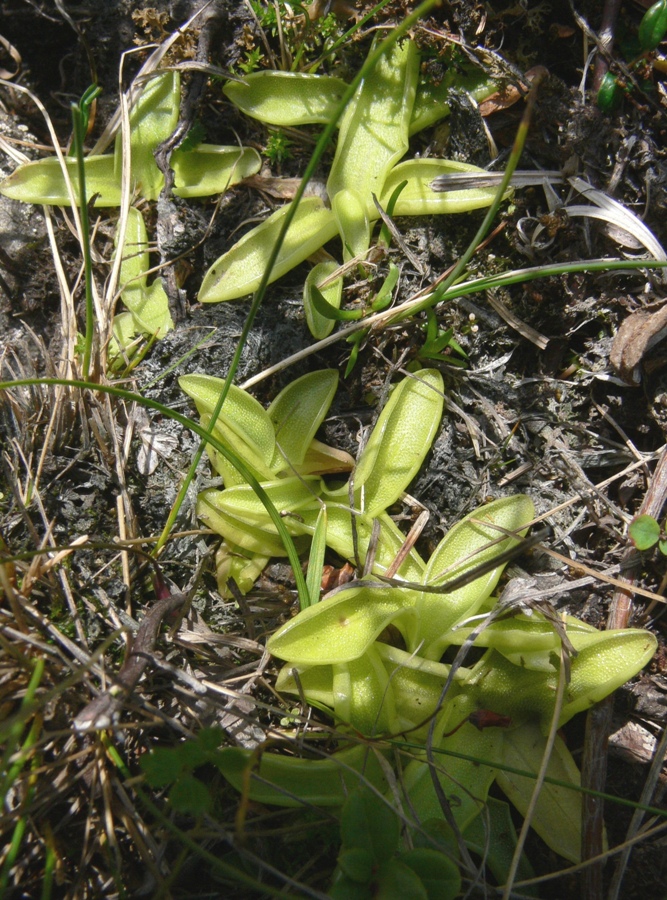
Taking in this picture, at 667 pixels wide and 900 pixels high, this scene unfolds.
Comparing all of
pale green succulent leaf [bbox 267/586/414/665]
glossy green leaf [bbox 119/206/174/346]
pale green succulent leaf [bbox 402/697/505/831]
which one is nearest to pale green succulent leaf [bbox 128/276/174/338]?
glossy green leaf [bbox 119/206/174/346]

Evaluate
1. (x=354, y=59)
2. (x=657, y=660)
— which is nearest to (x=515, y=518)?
(x=657, y=660)

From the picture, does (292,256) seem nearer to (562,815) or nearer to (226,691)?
(226,691)

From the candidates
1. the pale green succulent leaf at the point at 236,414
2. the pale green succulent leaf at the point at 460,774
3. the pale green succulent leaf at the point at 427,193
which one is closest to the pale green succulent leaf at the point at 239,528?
the pale green succulent leaf at the point at 236,414

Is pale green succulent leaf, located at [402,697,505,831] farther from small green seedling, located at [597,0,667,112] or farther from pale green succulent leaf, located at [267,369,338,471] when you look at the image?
small green seedling, located at [597,0,667,112]

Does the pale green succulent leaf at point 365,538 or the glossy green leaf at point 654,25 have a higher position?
the glossy green leaf at point 654,25

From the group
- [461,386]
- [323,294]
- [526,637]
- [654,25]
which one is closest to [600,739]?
[526,637]

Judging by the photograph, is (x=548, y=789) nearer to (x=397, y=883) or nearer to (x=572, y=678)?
(x=572, y=678)

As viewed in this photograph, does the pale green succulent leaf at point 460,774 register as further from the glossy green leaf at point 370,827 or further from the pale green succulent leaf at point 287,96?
the pale green succulent leaf at point 287,96
